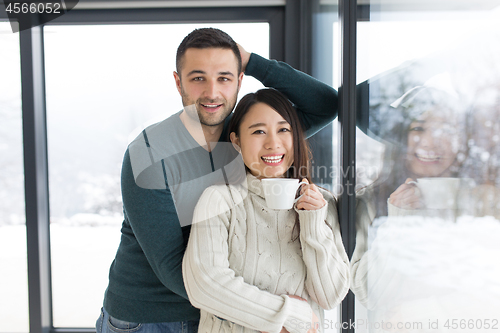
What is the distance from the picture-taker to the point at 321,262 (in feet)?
2.55

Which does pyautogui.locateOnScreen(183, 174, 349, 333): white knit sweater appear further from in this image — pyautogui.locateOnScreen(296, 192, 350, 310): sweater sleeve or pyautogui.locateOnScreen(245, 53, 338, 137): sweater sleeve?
pyautogui.locateOnScreen(245, 53, 338, 137): sweater sleeve

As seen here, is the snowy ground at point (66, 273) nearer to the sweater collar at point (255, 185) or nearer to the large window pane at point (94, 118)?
the large window pane at point (94, 118)

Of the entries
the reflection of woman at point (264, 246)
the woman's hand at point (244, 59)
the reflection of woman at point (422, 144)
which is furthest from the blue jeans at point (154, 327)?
the woman's hand at point (244, 59)

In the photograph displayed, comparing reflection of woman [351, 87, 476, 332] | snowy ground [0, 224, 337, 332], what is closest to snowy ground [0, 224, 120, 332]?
snowy ground [0, 224, 337, 332]

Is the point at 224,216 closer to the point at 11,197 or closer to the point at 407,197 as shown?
the point at 407,197

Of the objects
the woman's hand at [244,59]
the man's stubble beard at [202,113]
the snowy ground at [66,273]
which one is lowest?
the snowy ground at [66,273]

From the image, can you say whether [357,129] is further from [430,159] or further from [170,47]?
[170,47]

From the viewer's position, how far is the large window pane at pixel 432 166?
1.23 ft

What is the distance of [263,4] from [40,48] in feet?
3.89

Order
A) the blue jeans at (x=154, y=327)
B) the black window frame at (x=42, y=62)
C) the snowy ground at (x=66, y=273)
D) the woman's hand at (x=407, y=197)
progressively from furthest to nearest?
the snowy ground at (x=66, y=273) → the black window frame at (x=42, y=62) → the blue jeans at (x=154, y=327) → the woman's hand at (x=407, y=197)

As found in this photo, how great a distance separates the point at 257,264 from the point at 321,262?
16cm

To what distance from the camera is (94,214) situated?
1.79 meters

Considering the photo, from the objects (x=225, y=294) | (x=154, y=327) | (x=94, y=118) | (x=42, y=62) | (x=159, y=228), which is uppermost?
(x=42, y=62)

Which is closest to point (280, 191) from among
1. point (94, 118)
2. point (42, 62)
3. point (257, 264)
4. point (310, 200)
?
point (310, 200)
